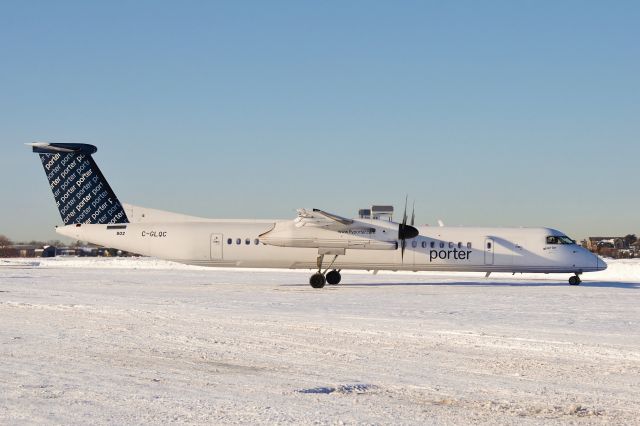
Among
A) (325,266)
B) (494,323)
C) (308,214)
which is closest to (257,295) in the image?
(308,214)

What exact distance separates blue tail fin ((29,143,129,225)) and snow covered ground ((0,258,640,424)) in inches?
495

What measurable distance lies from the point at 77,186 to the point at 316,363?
2576 centimetres

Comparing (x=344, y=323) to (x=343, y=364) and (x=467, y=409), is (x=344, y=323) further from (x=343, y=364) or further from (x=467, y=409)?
(x=467, y=409)

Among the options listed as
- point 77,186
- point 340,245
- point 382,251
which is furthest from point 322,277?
point 77,186

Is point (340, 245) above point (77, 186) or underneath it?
underneath

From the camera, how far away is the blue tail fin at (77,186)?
3316 cm

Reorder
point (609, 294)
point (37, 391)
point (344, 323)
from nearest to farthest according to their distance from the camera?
point (37, 391) → point (344, 323) → point (609, 294)

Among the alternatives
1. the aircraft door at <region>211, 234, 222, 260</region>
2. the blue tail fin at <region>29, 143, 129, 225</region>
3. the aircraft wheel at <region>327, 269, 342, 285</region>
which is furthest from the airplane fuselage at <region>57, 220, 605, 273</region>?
the blue tail fin at <region>29, 143, 129, 225</region>

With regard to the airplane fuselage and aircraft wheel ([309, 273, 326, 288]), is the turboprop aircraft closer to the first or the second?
the airplane fuselage

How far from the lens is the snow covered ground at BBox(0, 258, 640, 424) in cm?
727

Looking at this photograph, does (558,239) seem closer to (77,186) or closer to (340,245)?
(340,245)

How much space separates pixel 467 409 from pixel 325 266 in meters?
24.9

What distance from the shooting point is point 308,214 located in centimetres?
2973

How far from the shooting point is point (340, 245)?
30.7 meters
